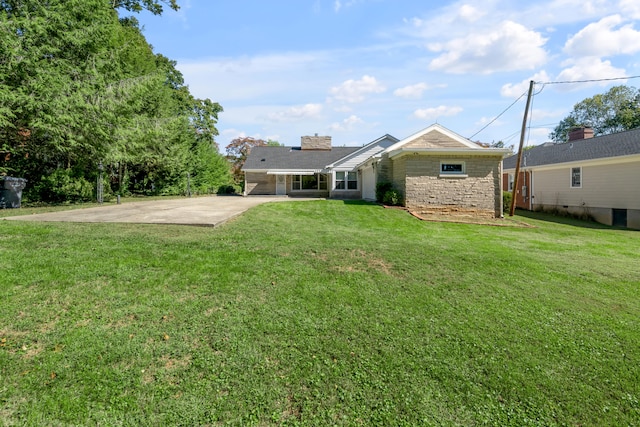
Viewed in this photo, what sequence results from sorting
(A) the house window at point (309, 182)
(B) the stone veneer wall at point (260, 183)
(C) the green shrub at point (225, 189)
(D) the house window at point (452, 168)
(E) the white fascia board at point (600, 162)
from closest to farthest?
(E) the white fascia board at point (600, 162) → (D) the house window at point (452, 168) → (B) the stone veneer wall at point (260, 183) → (A) the house window at point (309, 182) → (C) the green shrub at point (225, 189)

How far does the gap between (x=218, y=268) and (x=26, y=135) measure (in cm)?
1464

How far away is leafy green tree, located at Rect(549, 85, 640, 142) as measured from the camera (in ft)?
129

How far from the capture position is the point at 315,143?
28953 mm

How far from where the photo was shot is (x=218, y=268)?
4.82 m

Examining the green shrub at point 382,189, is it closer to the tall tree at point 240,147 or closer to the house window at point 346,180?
the house window at point 346,180

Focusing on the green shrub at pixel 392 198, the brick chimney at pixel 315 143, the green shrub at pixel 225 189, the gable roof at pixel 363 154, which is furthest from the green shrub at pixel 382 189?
the green shrub at pixel 225 189

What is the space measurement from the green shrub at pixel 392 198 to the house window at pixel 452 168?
2181 millimetres

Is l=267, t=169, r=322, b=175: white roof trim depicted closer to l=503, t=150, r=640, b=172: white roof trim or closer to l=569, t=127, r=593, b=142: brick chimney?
l=503, t=150, r=640, b=172: white roof trim

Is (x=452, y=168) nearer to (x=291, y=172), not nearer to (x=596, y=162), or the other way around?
(x=596, y=162)

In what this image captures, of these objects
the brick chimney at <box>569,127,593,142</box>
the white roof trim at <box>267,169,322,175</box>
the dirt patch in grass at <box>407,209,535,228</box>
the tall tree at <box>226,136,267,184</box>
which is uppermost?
the tall tree at <box>226,136,267,184</box>

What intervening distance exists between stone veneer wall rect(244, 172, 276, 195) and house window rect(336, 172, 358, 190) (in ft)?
19.8

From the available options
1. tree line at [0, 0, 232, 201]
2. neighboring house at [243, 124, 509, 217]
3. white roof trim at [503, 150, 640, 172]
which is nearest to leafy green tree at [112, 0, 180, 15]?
tree line at [0, 0, 232, 201]

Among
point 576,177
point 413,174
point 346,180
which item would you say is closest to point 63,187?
point 413,174

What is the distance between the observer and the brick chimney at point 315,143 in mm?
28828
